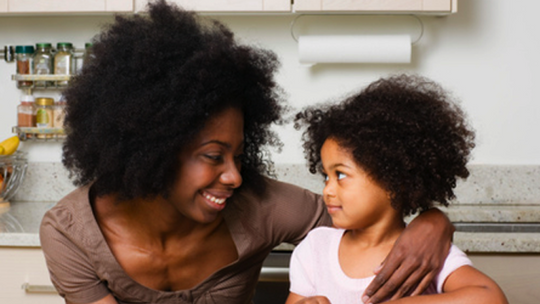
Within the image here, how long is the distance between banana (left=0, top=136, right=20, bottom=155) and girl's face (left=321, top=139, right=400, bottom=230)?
1.41m

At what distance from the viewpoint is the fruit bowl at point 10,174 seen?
219 centimetres

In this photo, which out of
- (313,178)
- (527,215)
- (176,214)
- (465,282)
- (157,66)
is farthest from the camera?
(313,178)

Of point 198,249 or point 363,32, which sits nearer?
point 198,249

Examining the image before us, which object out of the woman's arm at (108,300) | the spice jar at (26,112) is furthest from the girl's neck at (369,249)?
the spice jar at (26,112)

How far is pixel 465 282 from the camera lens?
1.02 meters

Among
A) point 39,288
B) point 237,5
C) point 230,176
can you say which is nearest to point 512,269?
point 230,176

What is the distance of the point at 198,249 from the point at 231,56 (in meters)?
0.42

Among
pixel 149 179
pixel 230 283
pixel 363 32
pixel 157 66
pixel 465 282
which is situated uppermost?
pixel 363 32

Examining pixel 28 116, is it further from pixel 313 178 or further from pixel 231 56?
pixel 231 56

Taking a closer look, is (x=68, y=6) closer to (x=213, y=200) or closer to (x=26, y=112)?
(x=26, y=112)

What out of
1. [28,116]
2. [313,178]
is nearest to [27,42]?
[28,116]

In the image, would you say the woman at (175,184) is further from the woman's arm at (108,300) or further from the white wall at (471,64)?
the white wall at (471,64)

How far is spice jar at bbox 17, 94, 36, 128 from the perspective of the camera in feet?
7.43

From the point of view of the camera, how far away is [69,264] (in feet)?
4.20
